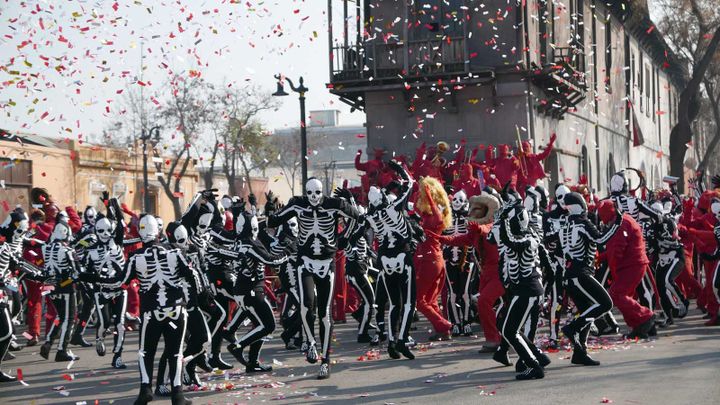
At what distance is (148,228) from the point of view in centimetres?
866

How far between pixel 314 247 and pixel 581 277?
2948 mm

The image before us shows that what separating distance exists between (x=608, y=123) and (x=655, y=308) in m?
26.9

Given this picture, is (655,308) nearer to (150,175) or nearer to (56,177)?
(56,177)

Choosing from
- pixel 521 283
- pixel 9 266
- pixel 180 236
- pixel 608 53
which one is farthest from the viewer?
pixel 608 53

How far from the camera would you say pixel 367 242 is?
570 inches

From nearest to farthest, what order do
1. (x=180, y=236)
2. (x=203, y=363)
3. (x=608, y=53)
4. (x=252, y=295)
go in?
(x=180, y=236)
(x=203, y=363)
(x=252, y=295)
(x=608, y=53)

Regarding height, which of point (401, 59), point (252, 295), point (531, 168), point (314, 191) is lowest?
point (252, 295)

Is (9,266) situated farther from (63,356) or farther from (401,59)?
(401,59)

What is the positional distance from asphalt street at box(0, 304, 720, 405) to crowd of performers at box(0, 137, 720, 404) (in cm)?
29

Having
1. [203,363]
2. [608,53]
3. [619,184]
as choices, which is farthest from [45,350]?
[608,53]

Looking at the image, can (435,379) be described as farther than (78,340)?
No

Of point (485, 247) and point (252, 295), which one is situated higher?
point (485, 247)

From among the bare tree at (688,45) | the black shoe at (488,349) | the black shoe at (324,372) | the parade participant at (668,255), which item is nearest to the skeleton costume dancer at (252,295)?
the black shoe at (324,372)

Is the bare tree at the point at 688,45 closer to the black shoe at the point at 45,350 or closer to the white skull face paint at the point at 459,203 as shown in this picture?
the white skull face paint at the point at 459,203
